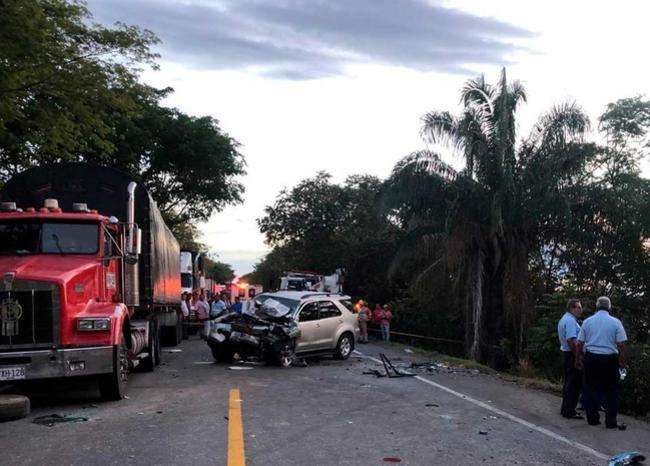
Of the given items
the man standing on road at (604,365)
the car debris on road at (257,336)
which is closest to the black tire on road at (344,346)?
the car debris on road at (257,336)

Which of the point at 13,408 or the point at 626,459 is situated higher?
the point at 13,408

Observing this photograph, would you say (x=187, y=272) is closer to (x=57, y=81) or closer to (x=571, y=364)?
(x=57, y=81)

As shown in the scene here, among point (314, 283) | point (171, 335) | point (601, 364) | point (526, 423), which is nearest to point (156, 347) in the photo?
point (171, 335)

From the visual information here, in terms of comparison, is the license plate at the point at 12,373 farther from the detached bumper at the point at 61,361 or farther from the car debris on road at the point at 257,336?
the car debris on road at the point at 257,336

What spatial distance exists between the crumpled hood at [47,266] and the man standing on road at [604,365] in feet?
24.0

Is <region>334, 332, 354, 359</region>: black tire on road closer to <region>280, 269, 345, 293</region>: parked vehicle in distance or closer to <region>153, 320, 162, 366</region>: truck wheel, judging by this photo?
<region>153, 320, 162, 366</region>: truck wheel

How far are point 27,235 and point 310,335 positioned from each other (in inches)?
286

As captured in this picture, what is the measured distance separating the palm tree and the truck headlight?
41.7 feet

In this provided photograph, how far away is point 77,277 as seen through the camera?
→ 970 centimetres

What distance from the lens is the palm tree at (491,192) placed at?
1992 centimetres

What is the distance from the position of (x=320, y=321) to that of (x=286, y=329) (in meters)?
1.43

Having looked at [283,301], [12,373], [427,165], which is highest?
[427,165]

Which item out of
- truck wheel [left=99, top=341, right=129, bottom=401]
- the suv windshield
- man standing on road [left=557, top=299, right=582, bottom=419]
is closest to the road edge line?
man standing on road [left=557, top=299, right=582, bottom=419]

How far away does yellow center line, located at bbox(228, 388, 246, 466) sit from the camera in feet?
20.8
